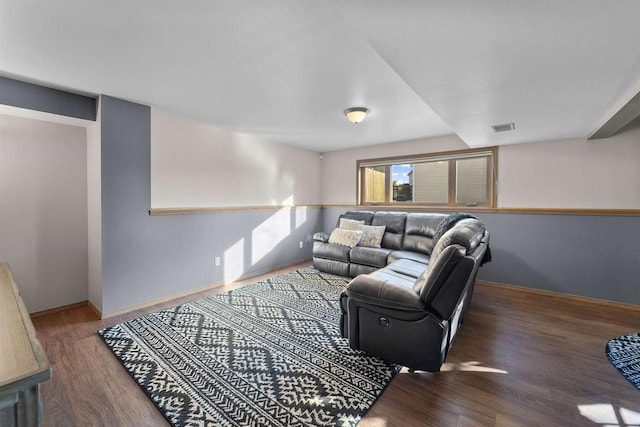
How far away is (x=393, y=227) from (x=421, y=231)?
1.48 feet

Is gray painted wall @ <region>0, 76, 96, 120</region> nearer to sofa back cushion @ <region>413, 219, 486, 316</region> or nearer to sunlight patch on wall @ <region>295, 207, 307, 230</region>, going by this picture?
sunlight patch on wall @ <region>295, 207, 307, 230</region>

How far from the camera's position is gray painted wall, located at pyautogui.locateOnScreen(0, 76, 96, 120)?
92.9 inches

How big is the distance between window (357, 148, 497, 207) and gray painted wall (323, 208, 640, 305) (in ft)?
1.56

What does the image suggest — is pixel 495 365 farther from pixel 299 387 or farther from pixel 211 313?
pixel 211 313

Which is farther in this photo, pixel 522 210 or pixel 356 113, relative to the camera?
pixel 522 210

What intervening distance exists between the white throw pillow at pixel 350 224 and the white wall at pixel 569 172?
1700mm

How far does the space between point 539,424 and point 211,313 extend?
8.96ft

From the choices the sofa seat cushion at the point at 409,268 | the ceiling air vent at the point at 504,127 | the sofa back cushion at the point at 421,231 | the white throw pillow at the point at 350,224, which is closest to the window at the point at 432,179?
the sofa back cushion at the point at 421,231

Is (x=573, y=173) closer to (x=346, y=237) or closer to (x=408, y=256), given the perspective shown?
(x=408, y=256)

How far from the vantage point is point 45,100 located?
2.54m

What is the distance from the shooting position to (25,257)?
9.00ft

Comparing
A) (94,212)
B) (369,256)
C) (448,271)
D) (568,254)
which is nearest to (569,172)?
(568,254)

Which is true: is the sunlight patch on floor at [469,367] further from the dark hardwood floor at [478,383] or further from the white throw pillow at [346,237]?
the white throw pillow at [346,237]

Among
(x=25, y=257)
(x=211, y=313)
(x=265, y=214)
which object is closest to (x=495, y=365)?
(x=211, y=313)
